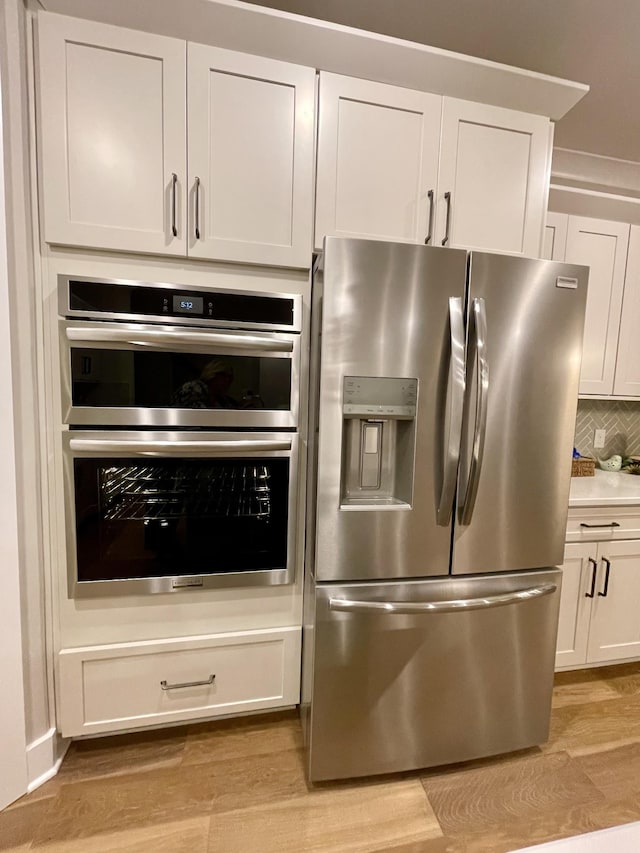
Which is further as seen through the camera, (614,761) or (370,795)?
(614,761)

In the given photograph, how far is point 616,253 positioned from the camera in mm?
2199

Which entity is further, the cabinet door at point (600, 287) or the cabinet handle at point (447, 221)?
the cabinet door at point (600, 287)

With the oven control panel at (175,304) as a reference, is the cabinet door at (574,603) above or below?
below

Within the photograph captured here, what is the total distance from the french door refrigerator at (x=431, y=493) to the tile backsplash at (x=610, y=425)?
137 cm

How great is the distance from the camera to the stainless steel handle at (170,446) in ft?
4.33

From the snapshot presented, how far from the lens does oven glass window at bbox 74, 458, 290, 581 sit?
137cm

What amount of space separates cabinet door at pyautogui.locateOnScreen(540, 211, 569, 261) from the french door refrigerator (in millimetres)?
861

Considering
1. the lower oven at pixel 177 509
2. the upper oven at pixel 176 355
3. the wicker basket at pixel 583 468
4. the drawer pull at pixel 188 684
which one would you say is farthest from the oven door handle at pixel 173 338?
the wicker basket at pixel 583 468

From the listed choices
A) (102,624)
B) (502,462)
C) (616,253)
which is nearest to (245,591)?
(102,624)

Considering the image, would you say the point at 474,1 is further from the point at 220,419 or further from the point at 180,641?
the point at 180,641

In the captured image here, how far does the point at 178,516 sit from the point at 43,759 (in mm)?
959

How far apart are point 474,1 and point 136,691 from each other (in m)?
2.78

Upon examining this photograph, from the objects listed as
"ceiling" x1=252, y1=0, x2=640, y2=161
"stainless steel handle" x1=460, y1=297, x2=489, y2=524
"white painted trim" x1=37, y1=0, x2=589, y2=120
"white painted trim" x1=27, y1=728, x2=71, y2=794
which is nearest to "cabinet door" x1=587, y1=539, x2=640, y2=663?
"stainless steel handle" x1=460, y1=297, x2=489, y2=524

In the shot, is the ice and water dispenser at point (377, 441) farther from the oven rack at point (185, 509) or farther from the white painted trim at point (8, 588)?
the white painted trim at point (8, 588)
